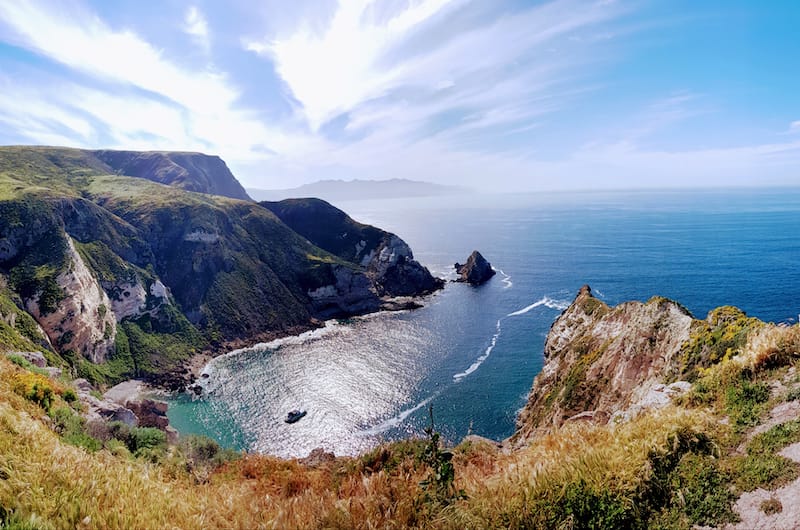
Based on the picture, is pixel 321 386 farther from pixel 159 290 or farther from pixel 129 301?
pixel 159 290

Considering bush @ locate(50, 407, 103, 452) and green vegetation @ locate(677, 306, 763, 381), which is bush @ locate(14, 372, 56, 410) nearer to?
bush @ locate(50, 407, 103, 452)

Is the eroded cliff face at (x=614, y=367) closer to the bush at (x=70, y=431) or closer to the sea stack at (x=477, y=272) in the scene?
the bush at (x=70, y=431)

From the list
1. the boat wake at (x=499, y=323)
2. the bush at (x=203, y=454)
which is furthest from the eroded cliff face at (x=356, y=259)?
the bush at (x=203, y=454)

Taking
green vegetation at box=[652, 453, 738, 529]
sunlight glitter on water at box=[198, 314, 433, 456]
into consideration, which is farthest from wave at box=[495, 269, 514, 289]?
green vegetation at box=[652, 453, 738, 529]

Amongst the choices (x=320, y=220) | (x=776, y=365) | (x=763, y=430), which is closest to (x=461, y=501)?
(x=763, y=430)

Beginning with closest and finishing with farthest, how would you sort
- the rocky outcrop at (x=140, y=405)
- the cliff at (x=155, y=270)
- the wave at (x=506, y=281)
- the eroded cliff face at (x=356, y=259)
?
1. the rocky outcrop at (x=140, y=405)
2. the cliff at (x=155, y=270)
3. the eroded cliff face at (x=356, y=259)
4. the wave at (x=506, y=281)

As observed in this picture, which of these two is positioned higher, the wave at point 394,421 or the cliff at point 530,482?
the cliff at point 530,482

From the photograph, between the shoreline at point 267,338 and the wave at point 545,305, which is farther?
the wave at point 545,305

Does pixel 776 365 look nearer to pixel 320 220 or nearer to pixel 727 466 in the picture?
pixel 727 466

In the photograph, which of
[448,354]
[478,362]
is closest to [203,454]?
[478,362]
